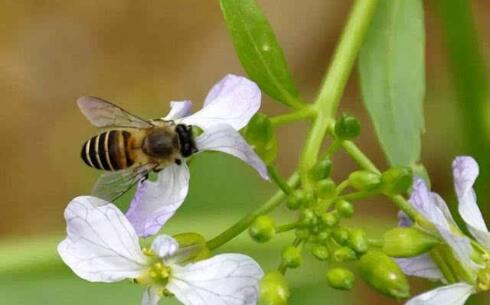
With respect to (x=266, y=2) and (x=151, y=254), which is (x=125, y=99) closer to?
(x=266, y=2)

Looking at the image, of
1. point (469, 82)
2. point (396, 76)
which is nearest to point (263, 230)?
point (396, 76)

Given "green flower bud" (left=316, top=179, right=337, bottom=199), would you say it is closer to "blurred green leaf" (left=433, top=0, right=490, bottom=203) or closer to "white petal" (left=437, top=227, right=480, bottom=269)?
"white petal" (left=437, top=227, right=480, bottom=269)

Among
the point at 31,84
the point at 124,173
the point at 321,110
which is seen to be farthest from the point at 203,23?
the point at 124,173

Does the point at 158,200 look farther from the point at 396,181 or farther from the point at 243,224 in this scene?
the point at 396,181

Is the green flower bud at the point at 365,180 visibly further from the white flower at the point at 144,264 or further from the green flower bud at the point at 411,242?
the white flower at the point at 144,264

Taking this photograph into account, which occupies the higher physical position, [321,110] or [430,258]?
[321,110]

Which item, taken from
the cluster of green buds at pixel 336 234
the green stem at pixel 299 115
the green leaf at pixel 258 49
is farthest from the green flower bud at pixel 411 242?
the green leaf at pixel 258 49
